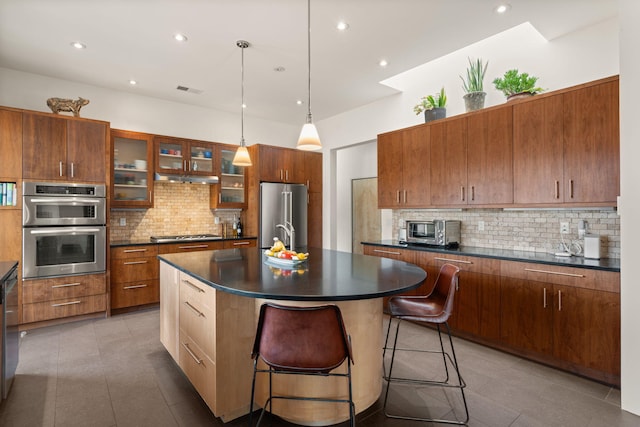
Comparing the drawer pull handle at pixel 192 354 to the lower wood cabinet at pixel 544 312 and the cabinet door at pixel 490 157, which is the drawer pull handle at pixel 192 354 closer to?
the lower wood cabinet at pixel 544 312

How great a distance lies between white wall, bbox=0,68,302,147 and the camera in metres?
3.99

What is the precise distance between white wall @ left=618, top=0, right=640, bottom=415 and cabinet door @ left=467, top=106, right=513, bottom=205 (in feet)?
3.44

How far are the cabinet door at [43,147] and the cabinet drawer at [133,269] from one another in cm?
120

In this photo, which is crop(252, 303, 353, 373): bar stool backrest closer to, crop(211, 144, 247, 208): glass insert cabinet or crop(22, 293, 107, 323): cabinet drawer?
crop(22, 293, 107, 323): cabinet drawer

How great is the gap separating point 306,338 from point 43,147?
12.9 feet

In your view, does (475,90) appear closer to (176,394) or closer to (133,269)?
(176,394)

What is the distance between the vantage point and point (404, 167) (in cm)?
429

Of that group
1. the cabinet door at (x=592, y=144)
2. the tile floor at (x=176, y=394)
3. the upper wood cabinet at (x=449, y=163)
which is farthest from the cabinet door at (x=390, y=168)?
the tile floor at (x=176, y=394)

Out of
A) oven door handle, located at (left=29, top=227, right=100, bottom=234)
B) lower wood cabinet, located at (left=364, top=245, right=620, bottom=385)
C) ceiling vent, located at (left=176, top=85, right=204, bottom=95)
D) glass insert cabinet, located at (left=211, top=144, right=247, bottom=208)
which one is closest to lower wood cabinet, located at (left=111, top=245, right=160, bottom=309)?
oven door handle, located at (left=29, top=227, right=100, bottom=234)

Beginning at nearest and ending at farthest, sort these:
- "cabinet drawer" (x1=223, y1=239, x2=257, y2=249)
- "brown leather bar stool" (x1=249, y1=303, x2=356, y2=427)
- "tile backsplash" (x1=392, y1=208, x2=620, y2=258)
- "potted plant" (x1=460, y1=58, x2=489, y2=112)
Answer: "brown leather bar stool" (x1=249, y1=303, x2=356, y2=427), "tile backsplash" (x1=392, y1=208, x2=620, y2=258), "potted plant" (x1=460, y1=58, x2=489, y2=112), "cabinet drawer" (x1=223, y1=239, x2=257, y2=249)

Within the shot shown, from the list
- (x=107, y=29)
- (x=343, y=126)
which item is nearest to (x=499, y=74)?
(x=343, y=126)

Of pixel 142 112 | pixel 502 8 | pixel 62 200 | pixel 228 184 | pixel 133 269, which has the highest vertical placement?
pixel 502 8

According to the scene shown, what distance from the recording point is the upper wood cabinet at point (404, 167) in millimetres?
4059

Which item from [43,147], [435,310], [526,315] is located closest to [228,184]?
[43,147]
